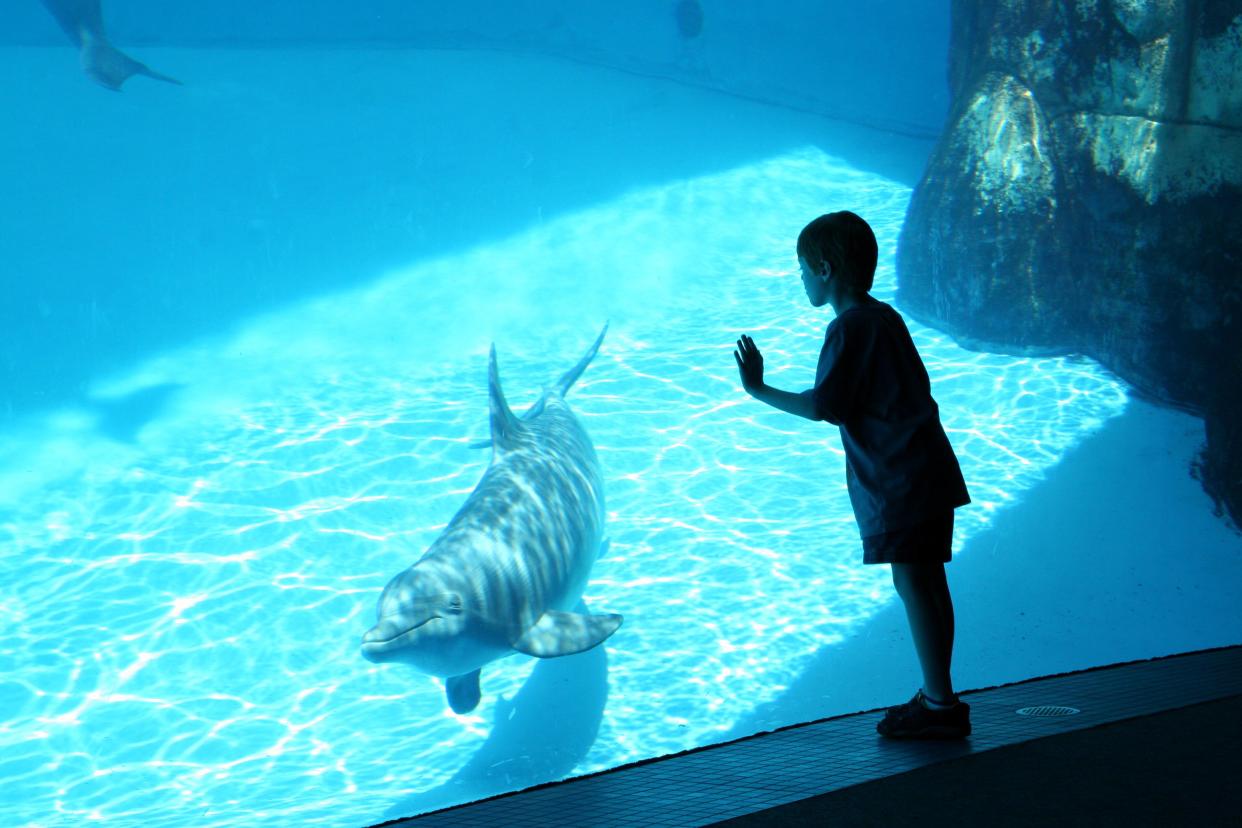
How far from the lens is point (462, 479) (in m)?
9.09

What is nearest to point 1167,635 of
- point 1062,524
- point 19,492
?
point 1062,524

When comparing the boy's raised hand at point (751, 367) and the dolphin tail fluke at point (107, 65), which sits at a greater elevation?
the dolphin tail fluke at point (107, 65)

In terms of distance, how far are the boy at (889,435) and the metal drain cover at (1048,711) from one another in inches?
13.2

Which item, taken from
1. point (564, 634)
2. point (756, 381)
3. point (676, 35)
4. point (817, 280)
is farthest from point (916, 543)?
point (676, 35)

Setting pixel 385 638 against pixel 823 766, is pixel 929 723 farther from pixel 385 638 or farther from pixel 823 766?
pixel 385 638

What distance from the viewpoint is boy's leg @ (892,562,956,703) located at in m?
2.72

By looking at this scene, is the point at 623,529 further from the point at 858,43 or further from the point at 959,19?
the point at 858,43

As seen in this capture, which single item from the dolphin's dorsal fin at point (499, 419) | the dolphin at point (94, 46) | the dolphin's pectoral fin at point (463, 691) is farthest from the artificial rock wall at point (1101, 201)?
the dolphin at point (94, 46)

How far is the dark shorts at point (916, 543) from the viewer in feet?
8.71

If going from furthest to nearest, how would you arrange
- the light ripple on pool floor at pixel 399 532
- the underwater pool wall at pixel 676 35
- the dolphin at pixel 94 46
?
1. the underwater pool wall at pixel 676 35
2. the dolphin at pixel 94 46
3. the light ripple on pool floor at pixel 399 532

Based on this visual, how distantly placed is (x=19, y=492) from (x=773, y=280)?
921 centimetres

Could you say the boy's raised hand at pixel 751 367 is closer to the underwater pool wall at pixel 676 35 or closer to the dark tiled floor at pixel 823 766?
the dark tiled floor at pixel 823 766

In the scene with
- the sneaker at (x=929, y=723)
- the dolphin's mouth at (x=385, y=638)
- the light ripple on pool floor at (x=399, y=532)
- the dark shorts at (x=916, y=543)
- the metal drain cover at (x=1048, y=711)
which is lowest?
the light ripple on pool floor at (x=399, y=532)

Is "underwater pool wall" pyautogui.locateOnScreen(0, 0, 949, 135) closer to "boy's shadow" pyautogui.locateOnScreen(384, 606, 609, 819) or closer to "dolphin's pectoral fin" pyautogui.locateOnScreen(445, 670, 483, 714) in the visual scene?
"boy's shadow" pyautogui.locateOnScreen(384, 606, 609, 819)
